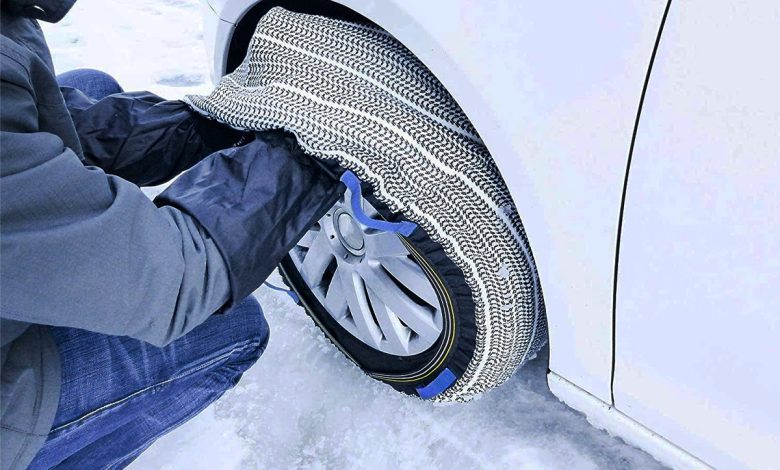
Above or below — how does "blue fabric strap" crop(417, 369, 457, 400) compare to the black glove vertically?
below

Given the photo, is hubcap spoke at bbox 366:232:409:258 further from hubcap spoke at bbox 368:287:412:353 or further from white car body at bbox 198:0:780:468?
white car body at bbox 198:0:780:468

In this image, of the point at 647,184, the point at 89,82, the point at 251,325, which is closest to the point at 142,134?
the point at 89,82

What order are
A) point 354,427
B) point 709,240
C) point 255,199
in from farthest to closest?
point 354,427 < point 255,199 < point 709,240

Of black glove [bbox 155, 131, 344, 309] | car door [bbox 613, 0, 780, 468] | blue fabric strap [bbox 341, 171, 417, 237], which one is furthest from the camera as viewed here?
blue fabric strap [bbox 341, 171, 417, 237]

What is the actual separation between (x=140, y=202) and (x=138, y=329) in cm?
16

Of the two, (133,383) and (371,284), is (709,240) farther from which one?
(133,383)

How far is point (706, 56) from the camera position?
0.60 metres

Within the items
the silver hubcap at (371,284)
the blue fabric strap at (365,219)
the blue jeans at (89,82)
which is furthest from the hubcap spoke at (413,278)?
the blue jeans at (89,82)

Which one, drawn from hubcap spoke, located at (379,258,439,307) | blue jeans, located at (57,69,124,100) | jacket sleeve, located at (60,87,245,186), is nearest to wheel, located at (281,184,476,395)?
hubcap spoke, located at (379,258,439,307)

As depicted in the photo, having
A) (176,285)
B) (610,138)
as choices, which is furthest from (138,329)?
(610,138)

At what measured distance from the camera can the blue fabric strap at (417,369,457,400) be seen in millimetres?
1151

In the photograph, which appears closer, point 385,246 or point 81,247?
point 81,247

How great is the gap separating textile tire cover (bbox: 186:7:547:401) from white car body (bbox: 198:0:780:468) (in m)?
0.09

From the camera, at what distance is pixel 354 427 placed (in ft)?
4.26
